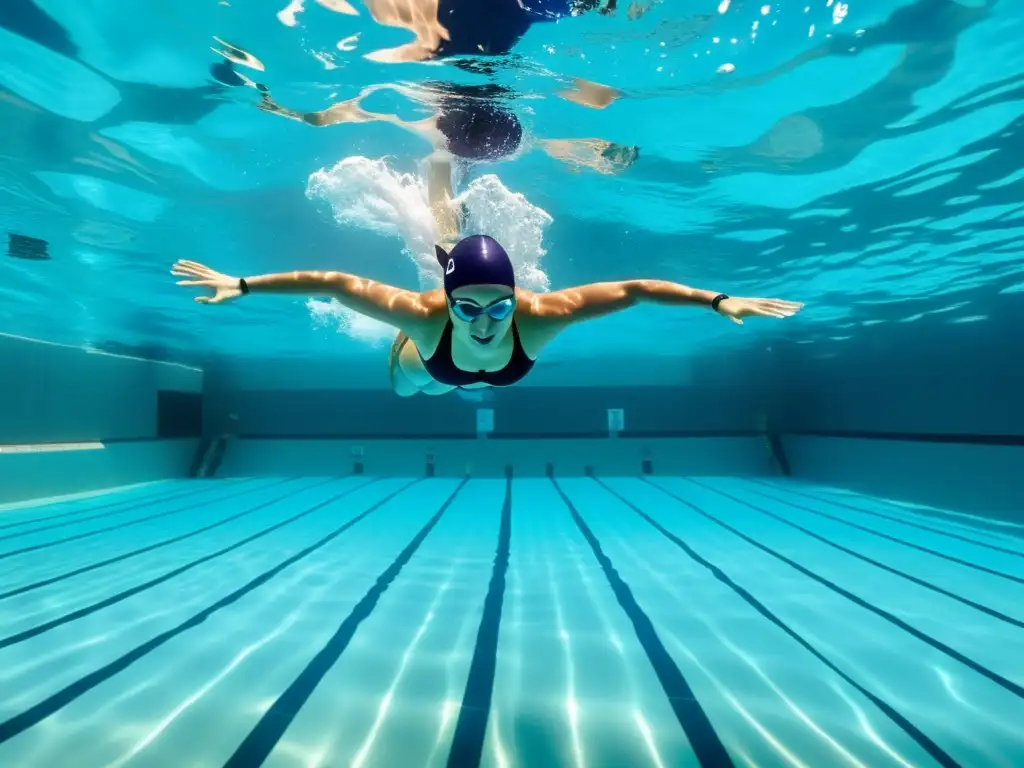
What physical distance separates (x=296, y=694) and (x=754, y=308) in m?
3.87

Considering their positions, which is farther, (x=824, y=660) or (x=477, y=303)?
(x=477, y=303)

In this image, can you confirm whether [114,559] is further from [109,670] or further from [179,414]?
[179,414]

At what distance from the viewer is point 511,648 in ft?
11.5

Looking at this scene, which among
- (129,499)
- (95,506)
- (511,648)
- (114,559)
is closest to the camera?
(511,648)

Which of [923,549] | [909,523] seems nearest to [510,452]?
[909,523]

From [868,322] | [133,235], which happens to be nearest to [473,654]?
[133,235]

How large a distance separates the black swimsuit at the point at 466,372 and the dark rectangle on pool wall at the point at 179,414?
1357 cm

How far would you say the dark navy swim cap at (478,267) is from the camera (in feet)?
12.8

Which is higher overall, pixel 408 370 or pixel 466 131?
pixel 466 131

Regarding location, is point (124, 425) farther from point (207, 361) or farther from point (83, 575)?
point (83, 575)

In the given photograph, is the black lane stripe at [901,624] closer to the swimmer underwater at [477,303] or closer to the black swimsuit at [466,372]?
the swimmer underwater at [477,303]

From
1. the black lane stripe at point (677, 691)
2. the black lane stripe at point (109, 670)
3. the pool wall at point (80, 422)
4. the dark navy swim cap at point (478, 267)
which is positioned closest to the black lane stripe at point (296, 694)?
the black lane stripe at point (109, 670)

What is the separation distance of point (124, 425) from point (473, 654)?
14.2 metres

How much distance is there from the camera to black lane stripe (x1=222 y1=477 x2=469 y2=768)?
236 centimetres
